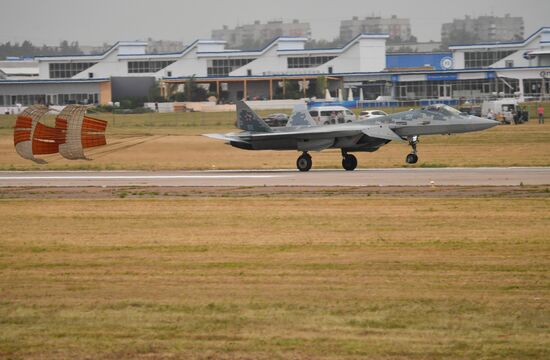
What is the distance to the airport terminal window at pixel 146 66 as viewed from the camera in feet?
397

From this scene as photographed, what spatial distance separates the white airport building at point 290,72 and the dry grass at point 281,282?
77.0 meters

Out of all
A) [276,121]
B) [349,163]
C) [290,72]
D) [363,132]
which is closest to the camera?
[363,132]

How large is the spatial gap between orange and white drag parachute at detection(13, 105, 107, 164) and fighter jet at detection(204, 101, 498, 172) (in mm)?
5759

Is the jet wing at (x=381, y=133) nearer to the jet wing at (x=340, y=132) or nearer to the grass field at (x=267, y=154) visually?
the jet wing at (x=340, y=132)

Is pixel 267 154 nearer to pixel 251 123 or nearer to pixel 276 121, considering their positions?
pixel 251 123

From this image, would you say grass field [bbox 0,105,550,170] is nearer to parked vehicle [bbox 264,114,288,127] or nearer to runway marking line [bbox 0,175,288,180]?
runway marking line [bbox 0,175,288,180]

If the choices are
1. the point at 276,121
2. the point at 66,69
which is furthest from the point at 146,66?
the point at 276,121

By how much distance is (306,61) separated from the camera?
381ft

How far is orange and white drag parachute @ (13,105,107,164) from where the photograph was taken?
34781 mm

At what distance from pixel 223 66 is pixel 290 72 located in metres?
10.3

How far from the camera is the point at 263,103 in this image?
93.2 m

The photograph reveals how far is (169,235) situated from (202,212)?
3294 millimetres

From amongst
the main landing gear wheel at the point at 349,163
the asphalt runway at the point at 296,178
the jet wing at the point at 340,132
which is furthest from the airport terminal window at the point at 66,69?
the jet wing at the point at 340,132

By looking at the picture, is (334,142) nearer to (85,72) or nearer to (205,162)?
(205,162)
